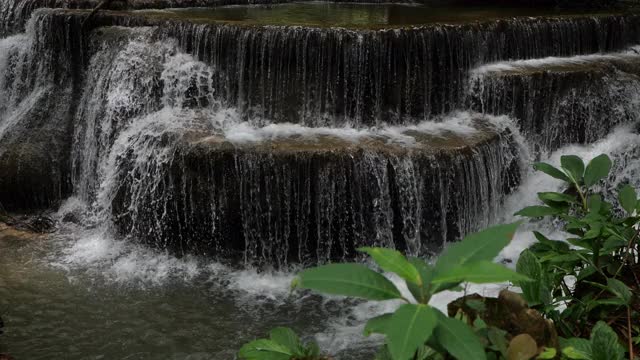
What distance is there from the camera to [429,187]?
6410mm

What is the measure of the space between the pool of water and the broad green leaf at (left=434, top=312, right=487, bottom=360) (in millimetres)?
8046

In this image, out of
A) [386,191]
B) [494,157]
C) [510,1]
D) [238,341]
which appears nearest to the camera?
[238,341]

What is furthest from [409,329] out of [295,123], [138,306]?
[295,123]

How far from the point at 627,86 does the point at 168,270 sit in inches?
227

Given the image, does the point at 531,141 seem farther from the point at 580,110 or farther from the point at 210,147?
the point at 210,147

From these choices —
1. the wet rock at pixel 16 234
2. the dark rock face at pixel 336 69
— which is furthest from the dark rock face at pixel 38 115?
the dark rock face at pixel 336 69

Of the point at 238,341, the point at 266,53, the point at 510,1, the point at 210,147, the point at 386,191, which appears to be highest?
the point at 510,1

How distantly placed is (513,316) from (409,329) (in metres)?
0.62

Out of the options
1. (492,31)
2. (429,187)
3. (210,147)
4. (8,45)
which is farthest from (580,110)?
(8,45)

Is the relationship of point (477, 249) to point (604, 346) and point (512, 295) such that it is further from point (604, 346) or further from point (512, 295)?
point (604, 346)

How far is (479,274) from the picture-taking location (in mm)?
1293

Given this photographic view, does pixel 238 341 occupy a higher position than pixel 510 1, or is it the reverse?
pixel 510 1

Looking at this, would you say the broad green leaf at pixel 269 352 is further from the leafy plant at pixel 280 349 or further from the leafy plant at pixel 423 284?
the leafy plant at pixel 423 284

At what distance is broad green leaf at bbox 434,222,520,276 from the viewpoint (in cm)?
139
